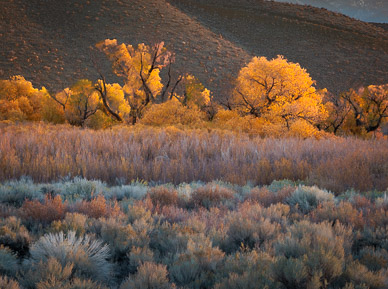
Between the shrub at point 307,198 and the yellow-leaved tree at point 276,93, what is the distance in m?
10.7

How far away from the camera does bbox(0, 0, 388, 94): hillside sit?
43688mm

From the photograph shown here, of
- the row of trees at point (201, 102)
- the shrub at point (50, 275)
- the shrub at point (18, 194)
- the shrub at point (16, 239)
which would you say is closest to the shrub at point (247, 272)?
the shrub at point (50, 275)

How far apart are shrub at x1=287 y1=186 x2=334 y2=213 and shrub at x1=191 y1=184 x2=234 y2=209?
904 mm

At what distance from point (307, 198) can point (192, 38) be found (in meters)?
55.3

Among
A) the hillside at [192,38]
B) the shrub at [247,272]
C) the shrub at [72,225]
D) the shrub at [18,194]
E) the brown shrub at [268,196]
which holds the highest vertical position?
the hillside at [192,38]

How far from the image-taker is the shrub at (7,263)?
265 centimetres

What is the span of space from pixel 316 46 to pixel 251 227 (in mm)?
66974

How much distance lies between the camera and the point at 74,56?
45.2 meters

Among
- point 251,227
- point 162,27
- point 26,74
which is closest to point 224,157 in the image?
point 251,227

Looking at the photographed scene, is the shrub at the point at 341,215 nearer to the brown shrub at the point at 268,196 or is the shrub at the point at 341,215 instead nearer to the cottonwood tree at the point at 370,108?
the brown shrub at the point at 268,196

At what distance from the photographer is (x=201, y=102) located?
20672 millimetres

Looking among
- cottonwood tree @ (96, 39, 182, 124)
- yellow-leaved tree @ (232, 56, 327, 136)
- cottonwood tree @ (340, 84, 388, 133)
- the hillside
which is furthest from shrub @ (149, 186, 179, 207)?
the hillside

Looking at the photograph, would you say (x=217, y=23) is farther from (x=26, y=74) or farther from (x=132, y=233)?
(x=132, y=233)

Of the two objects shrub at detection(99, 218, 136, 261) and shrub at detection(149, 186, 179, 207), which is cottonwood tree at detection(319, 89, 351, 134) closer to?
shrub at detection(149, 186, 179, 207)
